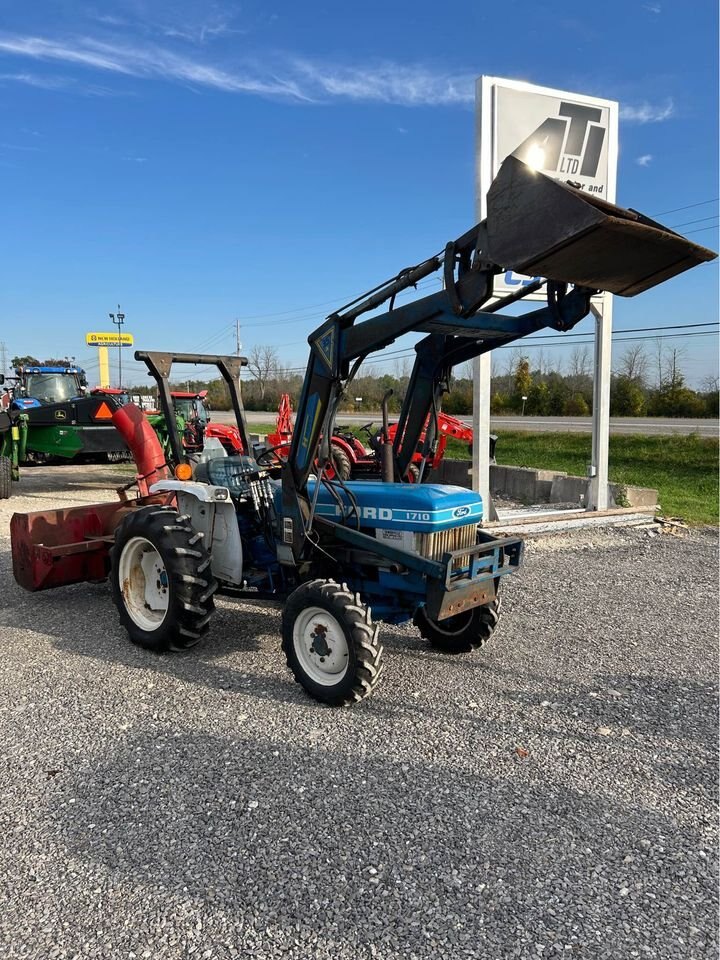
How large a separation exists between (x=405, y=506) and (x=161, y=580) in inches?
79.4

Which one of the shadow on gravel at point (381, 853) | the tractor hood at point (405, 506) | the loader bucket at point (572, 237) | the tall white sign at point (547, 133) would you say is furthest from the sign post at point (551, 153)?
the shadow on gravel at point (381, 853)

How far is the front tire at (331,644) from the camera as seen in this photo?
396cm

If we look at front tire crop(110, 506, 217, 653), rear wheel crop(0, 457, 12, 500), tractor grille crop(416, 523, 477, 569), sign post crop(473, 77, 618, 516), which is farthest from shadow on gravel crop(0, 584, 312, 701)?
rear wheel crop(0, 457, 12, 500)

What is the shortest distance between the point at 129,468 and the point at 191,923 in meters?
17.0

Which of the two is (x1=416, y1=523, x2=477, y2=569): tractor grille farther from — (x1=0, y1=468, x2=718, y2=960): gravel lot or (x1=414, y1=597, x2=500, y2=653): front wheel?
(x1=0, y1=468, x2=718, y2=960): gravel lot

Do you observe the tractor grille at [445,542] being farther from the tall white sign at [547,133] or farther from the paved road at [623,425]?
the paved road at [623,425]

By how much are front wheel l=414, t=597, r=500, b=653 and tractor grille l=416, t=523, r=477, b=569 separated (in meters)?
0.55

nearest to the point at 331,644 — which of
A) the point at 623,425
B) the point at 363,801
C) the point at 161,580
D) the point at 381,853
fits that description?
the point at 363,801

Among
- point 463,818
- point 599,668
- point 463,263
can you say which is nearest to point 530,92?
point 463,263

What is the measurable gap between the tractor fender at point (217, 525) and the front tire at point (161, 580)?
6.7 inches

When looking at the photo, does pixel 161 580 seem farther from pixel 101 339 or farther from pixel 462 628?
pixel 101 339

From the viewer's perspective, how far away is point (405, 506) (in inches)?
171

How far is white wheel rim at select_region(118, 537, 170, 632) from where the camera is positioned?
5172 mm

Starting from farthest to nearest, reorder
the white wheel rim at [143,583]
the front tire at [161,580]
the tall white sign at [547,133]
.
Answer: the tall white sign at [547,133] → the white wheel rim at [143,583] → the front tire at [161,580]
